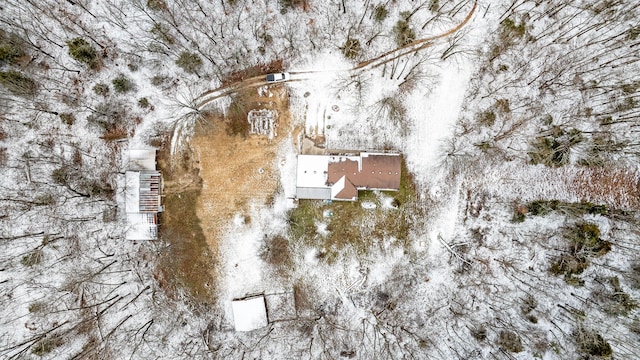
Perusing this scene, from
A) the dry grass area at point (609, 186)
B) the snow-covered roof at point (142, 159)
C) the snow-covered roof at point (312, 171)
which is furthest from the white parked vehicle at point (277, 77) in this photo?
the dry grass area at point (609, 186)

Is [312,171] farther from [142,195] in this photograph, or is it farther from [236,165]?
[142,195]

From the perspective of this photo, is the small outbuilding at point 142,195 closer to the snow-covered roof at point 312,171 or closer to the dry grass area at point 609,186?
the snow-covered roof at point 312,171

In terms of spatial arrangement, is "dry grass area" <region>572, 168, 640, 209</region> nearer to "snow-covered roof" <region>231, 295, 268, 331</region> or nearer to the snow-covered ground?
the snow-covered ground

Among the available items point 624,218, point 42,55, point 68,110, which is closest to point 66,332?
point 68,110

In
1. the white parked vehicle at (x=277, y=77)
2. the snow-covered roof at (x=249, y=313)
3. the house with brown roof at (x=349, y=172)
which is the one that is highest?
the white parked vehicle at (x=277, y=77)

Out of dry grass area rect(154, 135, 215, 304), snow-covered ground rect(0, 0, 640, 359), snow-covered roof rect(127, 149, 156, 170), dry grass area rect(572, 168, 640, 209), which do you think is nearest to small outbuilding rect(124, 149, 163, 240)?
snow-covered roof rect(127, 149, 156, 170)

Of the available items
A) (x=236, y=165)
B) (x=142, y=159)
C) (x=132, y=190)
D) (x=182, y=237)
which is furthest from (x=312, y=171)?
(x=132, y=190)

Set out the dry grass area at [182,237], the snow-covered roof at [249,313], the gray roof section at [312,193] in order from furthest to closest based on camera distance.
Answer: the dry grass area at [182,237] → the snow-covered roof at [249,313] → the gray roof section at [312,193]
